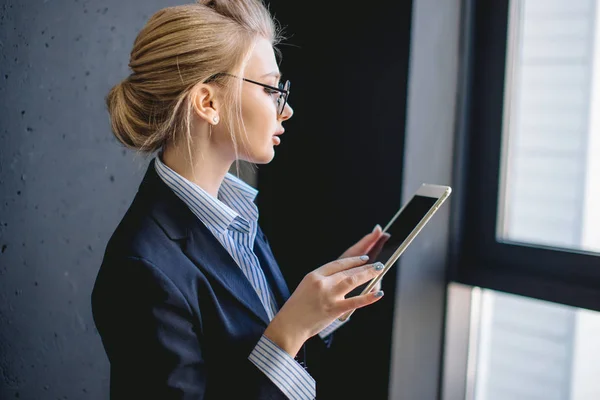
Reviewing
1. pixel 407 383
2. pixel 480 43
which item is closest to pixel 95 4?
pixel 480 43

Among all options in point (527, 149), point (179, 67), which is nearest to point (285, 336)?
point (179, 67)

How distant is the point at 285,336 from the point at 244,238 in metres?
0.26

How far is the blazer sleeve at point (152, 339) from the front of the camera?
818 mm

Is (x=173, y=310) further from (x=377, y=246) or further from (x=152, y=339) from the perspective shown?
(x=377, y=246)

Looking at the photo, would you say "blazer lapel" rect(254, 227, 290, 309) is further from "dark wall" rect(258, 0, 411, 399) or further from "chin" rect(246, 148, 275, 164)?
"dark wall" rect(258, 0, 411, 399)

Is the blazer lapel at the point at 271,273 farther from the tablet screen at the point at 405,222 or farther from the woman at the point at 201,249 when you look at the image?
the tablet screen at the point at 405,222

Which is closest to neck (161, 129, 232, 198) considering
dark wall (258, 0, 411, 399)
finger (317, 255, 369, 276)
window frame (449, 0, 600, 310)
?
finger (317, 255, 369, 276)

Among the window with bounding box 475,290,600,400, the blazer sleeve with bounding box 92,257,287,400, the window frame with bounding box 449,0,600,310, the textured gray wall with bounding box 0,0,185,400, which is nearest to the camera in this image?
the blazer sleeve with bounding box 92,257,287,400

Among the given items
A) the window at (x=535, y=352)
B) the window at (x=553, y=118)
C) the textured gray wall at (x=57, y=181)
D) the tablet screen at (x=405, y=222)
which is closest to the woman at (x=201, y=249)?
the tablet screen at (x=405, y=222)

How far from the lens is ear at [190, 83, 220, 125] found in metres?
0.93

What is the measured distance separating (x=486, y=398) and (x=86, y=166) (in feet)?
4.70

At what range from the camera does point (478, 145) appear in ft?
4.83

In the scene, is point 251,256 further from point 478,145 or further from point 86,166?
point 478,145

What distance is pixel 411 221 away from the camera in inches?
40.0
